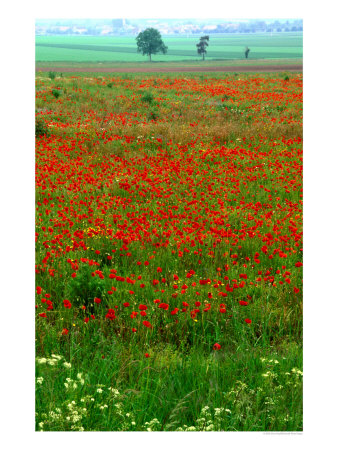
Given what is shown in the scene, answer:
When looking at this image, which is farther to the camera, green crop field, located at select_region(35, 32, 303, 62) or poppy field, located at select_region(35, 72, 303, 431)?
green crop field, located at select_region(35, 32, 303, 62)

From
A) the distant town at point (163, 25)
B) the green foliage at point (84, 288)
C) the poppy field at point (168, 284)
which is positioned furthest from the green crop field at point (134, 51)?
the green foliage at point (84, 288)

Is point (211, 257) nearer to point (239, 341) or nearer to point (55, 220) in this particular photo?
point (239, 341)

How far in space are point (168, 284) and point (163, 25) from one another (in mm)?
198043

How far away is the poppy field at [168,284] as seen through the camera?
9.88ft

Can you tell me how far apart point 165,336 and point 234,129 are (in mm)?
11145

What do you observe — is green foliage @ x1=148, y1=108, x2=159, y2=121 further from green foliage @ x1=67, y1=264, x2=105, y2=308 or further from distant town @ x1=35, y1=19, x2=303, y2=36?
distant town @ x1=35, y1=19, x2=303, y2=36

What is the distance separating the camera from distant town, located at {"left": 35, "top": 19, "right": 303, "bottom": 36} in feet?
536

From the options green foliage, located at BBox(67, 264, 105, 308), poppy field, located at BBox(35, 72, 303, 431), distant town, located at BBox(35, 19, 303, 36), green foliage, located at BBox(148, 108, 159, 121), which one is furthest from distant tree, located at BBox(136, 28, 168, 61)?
green foliage, located at BBox(67, 264, 105, 308)

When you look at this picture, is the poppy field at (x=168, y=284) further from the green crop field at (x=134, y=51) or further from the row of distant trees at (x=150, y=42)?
the row of distant trees at (x=150, y=42)

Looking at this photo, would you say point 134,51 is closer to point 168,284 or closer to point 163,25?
point 163,25

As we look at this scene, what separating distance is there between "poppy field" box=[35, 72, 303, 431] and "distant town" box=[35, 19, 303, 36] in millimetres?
148810

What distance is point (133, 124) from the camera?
51.7ft

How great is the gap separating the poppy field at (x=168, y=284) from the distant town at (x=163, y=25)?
149 metres
